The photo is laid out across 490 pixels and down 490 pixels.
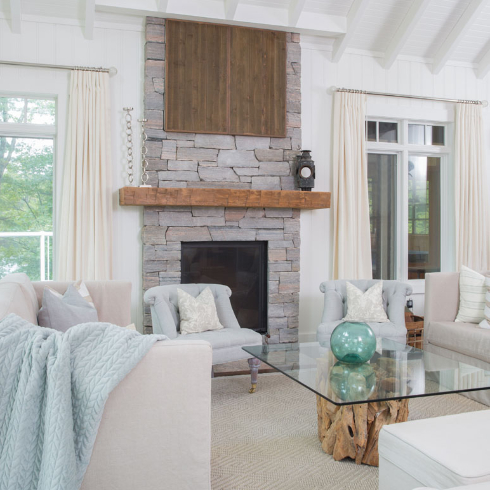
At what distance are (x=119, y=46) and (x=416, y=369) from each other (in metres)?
3.58

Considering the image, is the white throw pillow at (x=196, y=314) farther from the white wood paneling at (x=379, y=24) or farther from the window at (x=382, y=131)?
the white wood paneling at (x=379, y=24)

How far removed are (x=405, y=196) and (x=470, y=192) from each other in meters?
0.66

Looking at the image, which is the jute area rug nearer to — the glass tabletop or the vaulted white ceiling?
the glass tabletop

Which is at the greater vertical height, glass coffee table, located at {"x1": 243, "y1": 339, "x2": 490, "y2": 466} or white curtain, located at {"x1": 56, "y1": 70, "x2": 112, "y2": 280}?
white curtain, located at {"x1": 56, "y1": 70, "x2": 112, "y2": 280}

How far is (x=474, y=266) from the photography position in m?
5.52

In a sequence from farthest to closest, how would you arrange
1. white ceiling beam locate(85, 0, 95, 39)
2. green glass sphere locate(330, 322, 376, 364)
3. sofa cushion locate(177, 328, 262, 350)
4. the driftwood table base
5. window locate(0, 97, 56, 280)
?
window locate(0, 97, 56, 280), white ceiling beam locate(85, 0, 95, 39), sofa cushion locate(177, 328, 262, 350), green glass sphere locate(330, 322, 376, 364), the driftwood table base

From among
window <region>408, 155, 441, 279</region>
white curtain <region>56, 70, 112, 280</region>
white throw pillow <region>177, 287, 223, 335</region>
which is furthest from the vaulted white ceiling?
white throw pillow <region>177, 287, 223, 335</region>

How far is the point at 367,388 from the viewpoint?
2.42 meters

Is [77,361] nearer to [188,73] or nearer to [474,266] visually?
[188,73]

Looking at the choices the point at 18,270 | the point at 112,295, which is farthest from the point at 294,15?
the point at 18,270

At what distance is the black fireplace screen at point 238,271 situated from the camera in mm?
4855

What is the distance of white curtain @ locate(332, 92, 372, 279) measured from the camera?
510 cm

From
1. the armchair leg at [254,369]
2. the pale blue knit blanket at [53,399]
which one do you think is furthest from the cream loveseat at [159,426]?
the armchair leg at [254,369]

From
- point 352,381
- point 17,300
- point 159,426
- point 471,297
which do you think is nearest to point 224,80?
point 471,297
